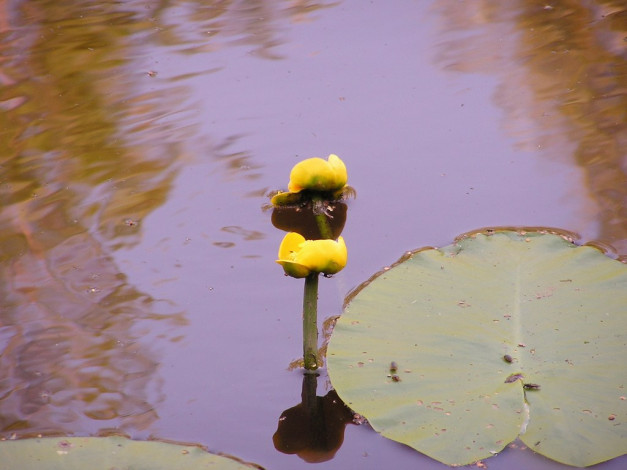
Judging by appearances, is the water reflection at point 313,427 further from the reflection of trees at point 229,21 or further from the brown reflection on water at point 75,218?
the reflection of trees at point 229,21

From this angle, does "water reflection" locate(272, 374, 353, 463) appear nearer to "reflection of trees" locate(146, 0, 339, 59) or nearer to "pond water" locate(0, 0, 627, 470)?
"pond water" locate(0, 0, 627, 470)

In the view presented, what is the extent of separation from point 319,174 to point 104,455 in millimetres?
932

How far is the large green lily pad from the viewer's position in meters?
1.29

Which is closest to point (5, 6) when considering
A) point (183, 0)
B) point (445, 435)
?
point (183, 0)

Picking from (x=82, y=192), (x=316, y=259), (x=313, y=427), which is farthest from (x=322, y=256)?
(x=82, y=192)

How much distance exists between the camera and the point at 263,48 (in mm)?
3020

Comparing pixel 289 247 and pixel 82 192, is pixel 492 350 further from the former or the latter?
pixel 82 192


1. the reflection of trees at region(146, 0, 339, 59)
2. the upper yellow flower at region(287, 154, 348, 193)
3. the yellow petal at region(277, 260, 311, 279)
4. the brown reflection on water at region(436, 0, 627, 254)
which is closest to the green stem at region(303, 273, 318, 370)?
the yellow petal at region(277, 260, 311, 279)

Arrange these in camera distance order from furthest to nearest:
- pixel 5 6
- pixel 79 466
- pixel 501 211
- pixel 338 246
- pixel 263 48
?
pixel 5 6, pixel 263 48, pixel 501 211, pixel 338 246, pixel 79 466

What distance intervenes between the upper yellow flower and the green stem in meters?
0.54

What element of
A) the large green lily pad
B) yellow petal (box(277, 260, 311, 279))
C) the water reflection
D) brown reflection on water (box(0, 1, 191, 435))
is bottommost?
the water reflection

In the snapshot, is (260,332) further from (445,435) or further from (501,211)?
(501,211)

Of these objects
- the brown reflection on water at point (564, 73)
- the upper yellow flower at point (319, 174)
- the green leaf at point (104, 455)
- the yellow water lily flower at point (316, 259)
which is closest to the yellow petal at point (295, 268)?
the yellow water lily flower at point (316, 259)

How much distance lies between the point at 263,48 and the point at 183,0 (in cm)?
67
